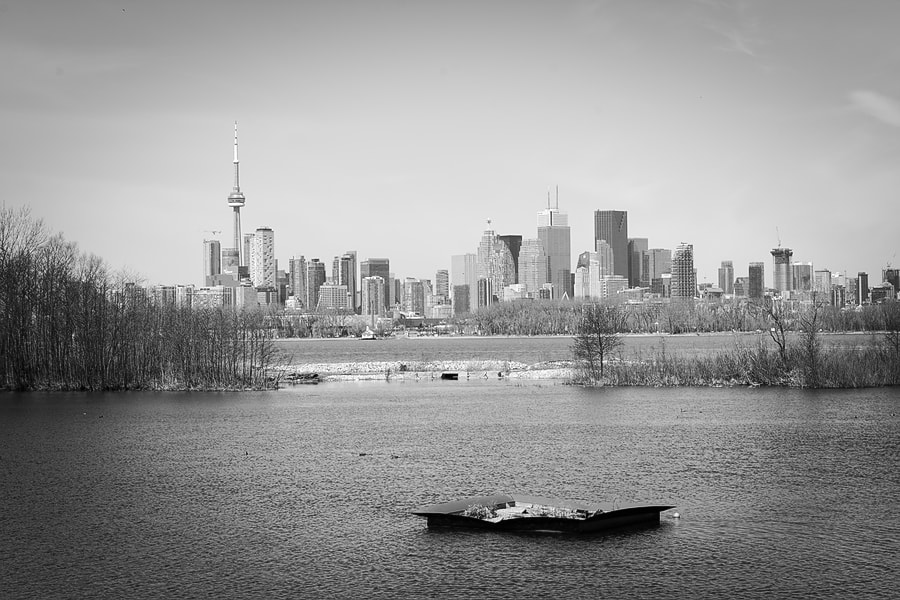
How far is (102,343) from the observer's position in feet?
241

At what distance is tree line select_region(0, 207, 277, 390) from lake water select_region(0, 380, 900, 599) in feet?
63.1

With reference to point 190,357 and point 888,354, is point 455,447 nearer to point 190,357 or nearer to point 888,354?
point 190,357

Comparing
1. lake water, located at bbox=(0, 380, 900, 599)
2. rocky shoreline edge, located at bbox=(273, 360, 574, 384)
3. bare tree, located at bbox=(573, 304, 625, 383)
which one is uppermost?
bare tree, located at bbox=(573, 304, 625, 383)

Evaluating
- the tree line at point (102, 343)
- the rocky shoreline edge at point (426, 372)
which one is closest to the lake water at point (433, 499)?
the tree line at point (102, 343)

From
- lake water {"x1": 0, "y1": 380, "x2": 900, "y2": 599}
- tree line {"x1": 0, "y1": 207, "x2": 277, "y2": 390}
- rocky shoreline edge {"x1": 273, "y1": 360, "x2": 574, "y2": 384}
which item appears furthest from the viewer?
rocky shoreline edge {"x1": 273, "y1": 360, "x2": 574, "y2": 384}

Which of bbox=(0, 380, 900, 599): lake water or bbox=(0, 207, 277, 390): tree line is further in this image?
bbox=(0, 207, 277, 390): tree line

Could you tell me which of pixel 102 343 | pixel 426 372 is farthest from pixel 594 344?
pixel 102 343

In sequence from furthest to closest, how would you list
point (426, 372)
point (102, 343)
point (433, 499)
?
point (426, 372)
point (102, 343)
point (433, 499)

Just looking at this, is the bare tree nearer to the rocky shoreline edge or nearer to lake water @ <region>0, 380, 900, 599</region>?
the rocky shoreline edge

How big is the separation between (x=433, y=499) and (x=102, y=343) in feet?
173

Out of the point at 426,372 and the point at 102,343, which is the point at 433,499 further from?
the point at 426,372

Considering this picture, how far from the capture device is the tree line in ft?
238

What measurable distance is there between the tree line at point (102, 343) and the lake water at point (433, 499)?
19.2 metres

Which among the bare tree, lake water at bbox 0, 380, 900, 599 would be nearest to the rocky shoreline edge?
the bare tree
